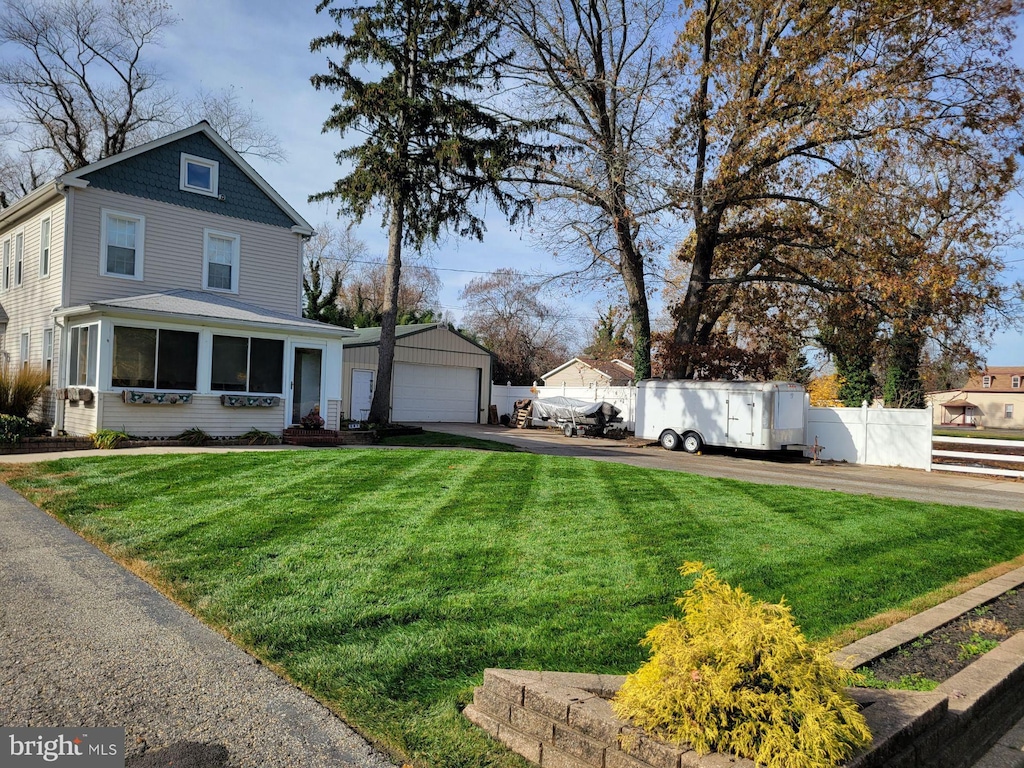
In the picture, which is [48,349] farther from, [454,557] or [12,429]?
[454,557]

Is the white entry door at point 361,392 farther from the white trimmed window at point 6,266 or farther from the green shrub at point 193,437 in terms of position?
the white trimmed window at point 6,266

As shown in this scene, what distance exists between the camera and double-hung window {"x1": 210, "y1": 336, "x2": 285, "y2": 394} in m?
14.8

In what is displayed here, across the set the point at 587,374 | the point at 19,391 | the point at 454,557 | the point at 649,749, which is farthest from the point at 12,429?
the point at 587,374

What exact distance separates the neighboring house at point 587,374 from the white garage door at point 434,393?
1062cm

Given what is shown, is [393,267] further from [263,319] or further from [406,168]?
[263,319]

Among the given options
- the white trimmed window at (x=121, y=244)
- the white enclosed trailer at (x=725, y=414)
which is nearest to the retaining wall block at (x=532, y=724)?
the white trimmed window at (x=121, y=244)

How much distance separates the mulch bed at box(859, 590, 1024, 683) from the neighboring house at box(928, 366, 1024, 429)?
217ft

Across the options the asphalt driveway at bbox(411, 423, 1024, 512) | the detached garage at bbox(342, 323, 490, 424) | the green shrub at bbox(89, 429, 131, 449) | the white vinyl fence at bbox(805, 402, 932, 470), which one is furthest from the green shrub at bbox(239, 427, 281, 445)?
the white vinyl fence at bbox(805, 402, 932, 470)

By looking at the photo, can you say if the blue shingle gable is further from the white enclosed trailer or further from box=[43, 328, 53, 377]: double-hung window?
the white enclosed trailer

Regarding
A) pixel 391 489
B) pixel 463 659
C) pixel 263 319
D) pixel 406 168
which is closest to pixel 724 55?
pixel 406 168

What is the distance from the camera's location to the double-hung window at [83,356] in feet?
45.1

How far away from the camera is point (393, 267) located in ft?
62.7

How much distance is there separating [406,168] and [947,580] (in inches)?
633

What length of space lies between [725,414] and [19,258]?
19.4m
